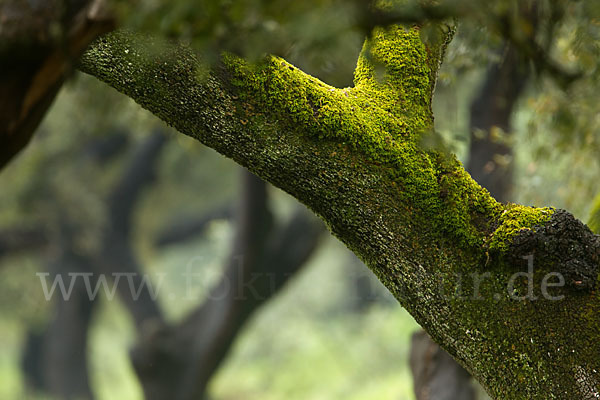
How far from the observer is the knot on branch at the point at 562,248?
12.0ft

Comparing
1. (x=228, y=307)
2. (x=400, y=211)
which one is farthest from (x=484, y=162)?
(x=400, y=211)

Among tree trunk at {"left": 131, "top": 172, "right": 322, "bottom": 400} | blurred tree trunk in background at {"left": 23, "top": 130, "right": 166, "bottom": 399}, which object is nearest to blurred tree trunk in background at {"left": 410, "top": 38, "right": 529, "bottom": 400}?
tree trunk at {"left": 131, "top": 172, "right": 322, "bottom": 400}

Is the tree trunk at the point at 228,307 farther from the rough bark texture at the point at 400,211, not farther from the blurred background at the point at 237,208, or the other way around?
the rough bark texture at the point at 400,211

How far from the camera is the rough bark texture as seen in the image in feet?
Answer: 11.8

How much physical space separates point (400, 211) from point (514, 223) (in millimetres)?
627

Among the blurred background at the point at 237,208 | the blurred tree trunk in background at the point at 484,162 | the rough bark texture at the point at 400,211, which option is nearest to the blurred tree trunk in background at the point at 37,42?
the blurred background at the point at 237,208

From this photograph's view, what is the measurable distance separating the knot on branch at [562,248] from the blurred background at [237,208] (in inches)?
19.3

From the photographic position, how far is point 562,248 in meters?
3.69

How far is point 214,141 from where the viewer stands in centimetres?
371

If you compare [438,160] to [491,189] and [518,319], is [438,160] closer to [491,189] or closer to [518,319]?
[518,319]

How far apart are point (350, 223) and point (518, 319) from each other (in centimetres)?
103

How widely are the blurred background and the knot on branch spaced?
0.49 meters

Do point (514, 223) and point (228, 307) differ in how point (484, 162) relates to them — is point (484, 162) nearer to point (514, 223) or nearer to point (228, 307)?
point (228, 307)

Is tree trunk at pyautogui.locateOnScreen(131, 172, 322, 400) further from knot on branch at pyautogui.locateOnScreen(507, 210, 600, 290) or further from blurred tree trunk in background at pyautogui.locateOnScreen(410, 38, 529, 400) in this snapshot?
knot on branch at pyautogui.locateOnScreen(507, 210, 600, 290)
